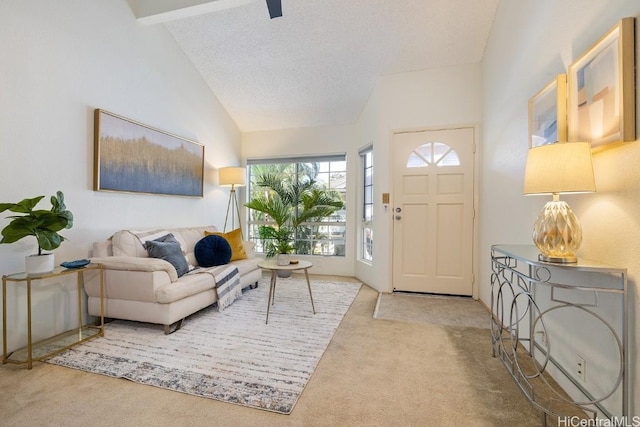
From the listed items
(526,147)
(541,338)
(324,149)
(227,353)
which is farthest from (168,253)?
(526,147)

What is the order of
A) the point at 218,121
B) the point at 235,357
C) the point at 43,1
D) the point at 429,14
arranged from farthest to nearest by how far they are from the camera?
the point at 218,121
the point at 429,14
the point at 43,1
the point at 235,357

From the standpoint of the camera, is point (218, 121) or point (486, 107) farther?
point (218, 121)

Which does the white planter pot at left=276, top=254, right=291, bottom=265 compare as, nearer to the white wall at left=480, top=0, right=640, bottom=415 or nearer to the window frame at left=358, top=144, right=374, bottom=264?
the window frame at left=358, top=144, right=374, bottom=264

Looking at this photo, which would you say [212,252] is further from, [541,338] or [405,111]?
[541,338]

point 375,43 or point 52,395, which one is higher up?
point 375,43

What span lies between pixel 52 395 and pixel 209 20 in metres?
3.64

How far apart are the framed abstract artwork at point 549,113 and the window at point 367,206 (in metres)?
2.21

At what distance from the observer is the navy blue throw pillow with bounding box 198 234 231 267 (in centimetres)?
335

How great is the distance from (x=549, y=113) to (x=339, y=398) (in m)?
2.13

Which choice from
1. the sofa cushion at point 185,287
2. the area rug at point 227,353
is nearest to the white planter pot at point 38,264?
the area rug at point 227,353

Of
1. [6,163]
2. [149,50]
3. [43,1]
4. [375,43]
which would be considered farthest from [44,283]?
[375,43]

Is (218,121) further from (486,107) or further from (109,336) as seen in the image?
(486,107)

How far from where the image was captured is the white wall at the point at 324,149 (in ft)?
15.3

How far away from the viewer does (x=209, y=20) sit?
3367mm
